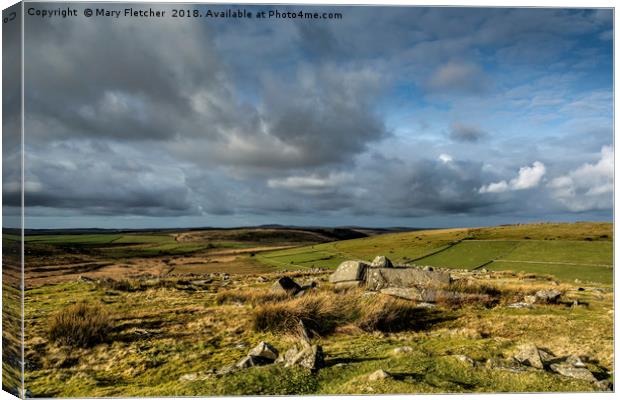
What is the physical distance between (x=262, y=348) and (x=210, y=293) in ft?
4.57

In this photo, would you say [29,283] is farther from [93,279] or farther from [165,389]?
[165,389]

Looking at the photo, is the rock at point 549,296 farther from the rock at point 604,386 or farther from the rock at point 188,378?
the rock at point 188,378

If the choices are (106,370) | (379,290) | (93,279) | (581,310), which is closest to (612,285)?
(581,310)

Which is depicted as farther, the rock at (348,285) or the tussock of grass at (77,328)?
the rock at (348,285)

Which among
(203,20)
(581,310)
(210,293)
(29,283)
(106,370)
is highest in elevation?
(203,20)

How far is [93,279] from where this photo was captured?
509 centimetres

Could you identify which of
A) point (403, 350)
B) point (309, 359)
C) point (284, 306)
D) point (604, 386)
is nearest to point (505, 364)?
point (403, 350)

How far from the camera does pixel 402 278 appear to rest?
5.85 meters

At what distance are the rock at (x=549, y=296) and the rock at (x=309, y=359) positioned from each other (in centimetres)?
364

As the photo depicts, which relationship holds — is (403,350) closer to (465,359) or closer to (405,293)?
(465,359)

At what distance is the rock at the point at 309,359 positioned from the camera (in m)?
4.41

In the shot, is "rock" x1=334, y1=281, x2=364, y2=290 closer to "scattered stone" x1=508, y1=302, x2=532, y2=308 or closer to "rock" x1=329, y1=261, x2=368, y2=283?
"rock" x1=329, y1=261, x2=368, y2=283

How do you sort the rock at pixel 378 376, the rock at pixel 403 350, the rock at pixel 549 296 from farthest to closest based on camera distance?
1. the rock at pixel 549 296
2. the rock at pixel 403 350
3. the rock at pixel 378 376

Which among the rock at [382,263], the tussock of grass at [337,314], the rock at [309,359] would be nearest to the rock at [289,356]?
the rock at [309,359]
